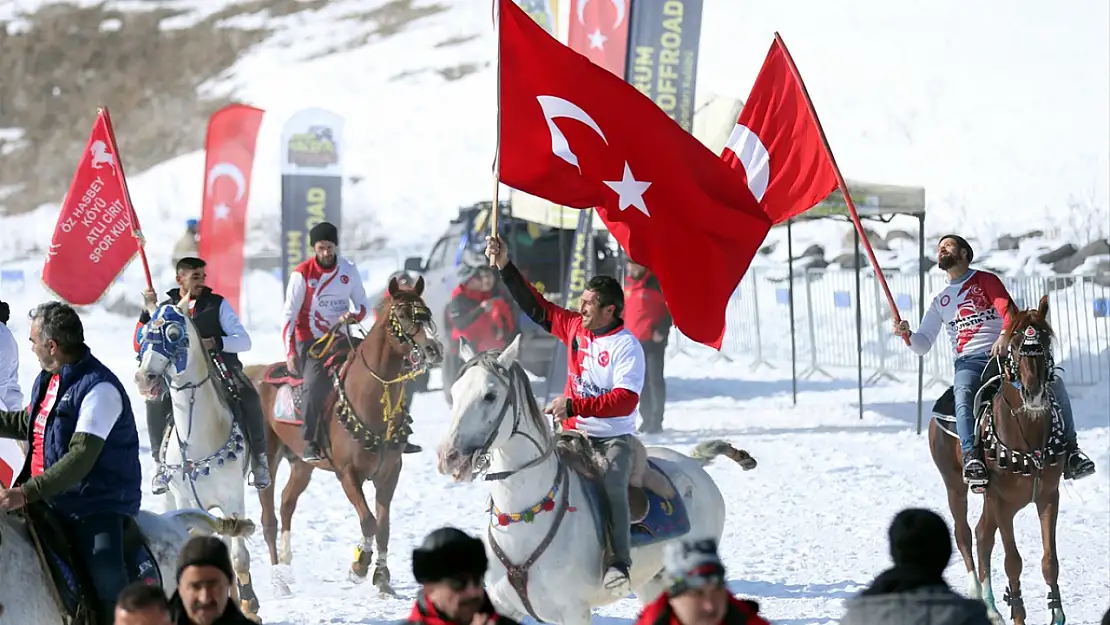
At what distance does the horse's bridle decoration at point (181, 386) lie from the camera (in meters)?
9.38

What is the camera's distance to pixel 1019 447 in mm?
9641

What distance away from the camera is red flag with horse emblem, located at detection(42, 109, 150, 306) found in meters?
11.5

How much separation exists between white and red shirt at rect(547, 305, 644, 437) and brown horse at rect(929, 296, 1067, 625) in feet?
9.18

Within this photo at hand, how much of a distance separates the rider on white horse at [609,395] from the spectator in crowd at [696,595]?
11.2ft

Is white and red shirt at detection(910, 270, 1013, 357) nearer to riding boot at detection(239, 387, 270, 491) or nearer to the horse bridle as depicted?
the horse bridle

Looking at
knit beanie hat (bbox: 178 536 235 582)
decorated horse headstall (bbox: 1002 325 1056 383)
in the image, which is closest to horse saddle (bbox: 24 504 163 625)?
knit beanie hat (bbox: 178 536 235 582)

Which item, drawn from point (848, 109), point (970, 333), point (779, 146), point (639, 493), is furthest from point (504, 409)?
point (848, 109)

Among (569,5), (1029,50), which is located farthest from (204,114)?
(569,5)

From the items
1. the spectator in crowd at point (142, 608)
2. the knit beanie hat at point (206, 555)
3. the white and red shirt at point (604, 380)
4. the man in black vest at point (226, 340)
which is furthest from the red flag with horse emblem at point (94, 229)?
the spectator in crowd at point (142, 608)

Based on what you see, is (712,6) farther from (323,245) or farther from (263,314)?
(323,245)

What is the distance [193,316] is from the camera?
10547 mm

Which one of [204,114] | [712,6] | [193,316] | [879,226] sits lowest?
[193,316]

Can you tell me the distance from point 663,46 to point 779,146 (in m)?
8.17

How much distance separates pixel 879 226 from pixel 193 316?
28.0 meters
